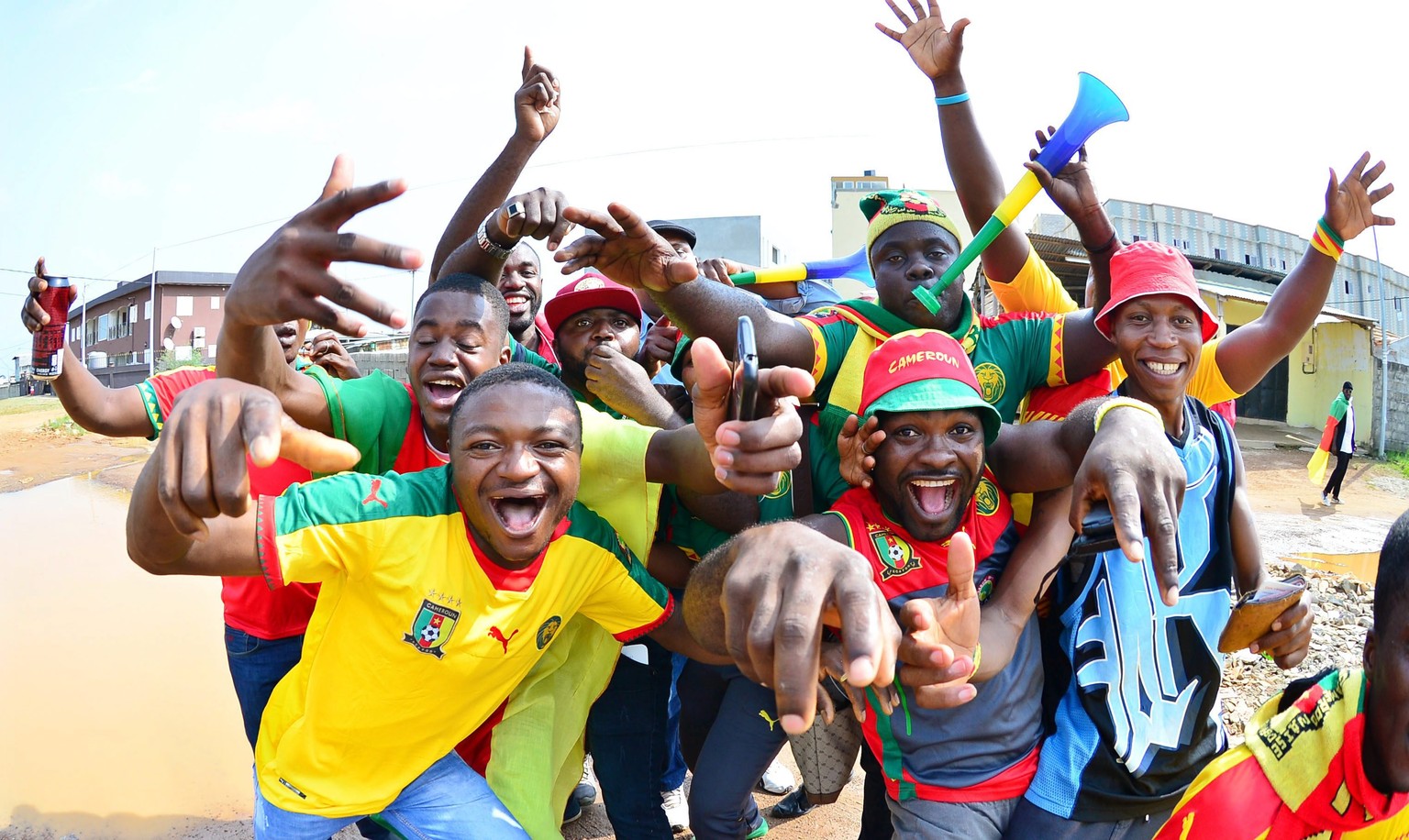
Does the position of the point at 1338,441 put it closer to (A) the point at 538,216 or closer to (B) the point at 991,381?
(B) the point at 991,381

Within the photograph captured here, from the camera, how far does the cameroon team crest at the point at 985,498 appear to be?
2217mm

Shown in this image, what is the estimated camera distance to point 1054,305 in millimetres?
3051

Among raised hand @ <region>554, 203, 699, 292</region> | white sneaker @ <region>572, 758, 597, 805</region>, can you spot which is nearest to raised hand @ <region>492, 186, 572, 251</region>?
raised hand @ <region>554, 203, 699, 292</region>

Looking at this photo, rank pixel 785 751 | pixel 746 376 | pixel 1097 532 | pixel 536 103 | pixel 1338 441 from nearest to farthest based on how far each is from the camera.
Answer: pixel 746 376 → pixel 1097 532 → pixel 536 103 → pixel 785 751 → pixel 1338 441

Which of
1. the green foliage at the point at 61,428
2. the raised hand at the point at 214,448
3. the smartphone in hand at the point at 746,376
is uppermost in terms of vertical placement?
the smartphone in hand at the point at 746,376

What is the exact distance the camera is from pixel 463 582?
2.15m

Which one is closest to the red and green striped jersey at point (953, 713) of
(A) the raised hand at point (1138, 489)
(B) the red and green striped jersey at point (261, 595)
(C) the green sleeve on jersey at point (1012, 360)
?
(A) the raised hand at point (1138, 489)

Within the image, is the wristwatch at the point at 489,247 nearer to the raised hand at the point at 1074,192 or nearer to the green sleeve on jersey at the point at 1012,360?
the green sleeve on jersey at the point at 1012,360

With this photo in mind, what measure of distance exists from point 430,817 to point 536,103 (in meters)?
2.40

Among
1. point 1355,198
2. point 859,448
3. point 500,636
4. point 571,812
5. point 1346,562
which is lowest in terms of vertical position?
point 1346,562

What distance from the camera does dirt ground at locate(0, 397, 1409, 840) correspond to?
11.6 feet

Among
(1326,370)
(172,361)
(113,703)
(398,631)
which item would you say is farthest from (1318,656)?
(172,361)

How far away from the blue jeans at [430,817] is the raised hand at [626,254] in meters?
1.42

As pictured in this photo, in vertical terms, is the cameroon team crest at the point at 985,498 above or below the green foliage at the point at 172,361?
above
